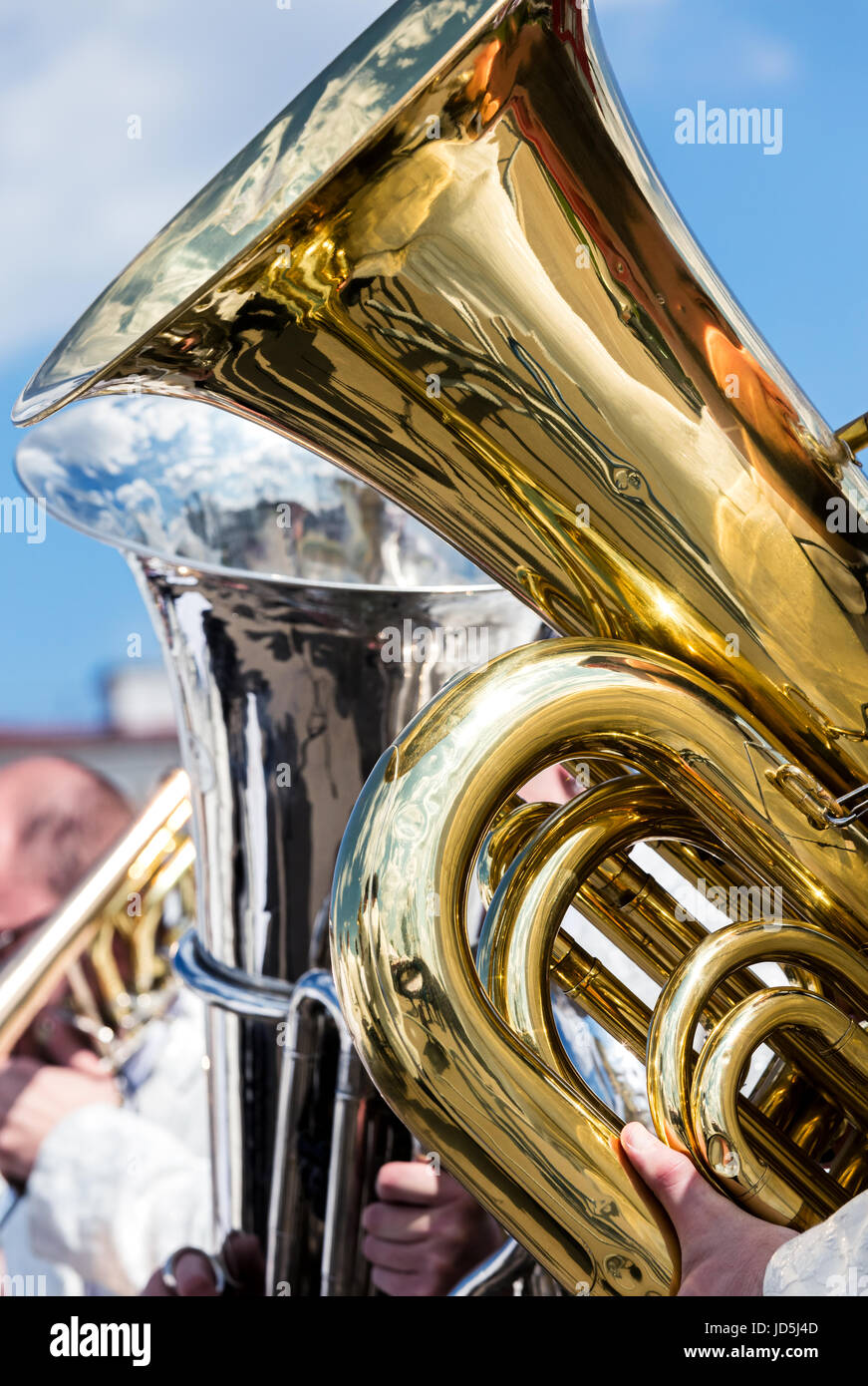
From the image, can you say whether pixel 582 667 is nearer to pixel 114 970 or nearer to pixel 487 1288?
pixel 487 1288

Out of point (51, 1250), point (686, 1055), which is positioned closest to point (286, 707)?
point (686, 1055)

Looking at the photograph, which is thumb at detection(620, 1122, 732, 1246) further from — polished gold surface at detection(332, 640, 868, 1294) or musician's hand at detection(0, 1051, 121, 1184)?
musician's hand at detection(0, 1051, 121, 1184)

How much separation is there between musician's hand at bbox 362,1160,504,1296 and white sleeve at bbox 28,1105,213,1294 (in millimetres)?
805

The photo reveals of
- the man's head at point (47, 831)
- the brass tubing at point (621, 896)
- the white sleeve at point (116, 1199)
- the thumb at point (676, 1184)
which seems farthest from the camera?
the man's head at point (47, 831)

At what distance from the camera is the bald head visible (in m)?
2.95

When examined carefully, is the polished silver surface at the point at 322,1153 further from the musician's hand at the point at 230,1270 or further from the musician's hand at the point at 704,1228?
the musician's hand at the point at 704,1228

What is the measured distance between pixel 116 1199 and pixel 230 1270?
0.76 metres

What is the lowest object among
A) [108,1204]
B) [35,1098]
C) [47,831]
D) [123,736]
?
[108,1204]

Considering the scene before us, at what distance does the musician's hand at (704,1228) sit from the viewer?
2.06 feet

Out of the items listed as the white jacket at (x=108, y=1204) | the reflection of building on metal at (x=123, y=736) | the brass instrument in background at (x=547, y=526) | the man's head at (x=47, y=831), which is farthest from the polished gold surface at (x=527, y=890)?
the reflection of building on metal at (x=123, y=736)

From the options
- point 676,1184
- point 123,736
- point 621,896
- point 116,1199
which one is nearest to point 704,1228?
point 676,1184

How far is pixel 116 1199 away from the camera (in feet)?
6.41

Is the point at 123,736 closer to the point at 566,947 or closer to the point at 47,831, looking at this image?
the point at 47,831

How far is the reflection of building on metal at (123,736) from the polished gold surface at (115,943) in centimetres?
339
